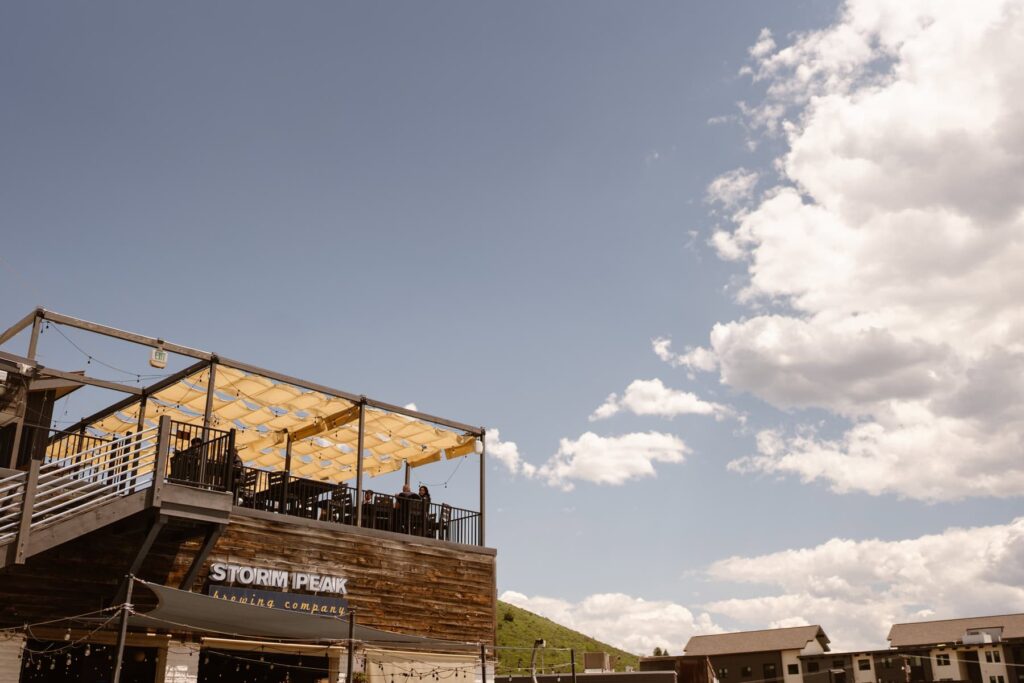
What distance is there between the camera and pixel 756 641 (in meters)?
66.2

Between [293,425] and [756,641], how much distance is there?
53.5 metres

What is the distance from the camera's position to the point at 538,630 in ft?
238

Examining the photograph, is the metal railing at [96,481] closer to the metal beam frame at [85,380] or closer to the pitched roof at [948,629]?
the metal beam frame at [85,380]

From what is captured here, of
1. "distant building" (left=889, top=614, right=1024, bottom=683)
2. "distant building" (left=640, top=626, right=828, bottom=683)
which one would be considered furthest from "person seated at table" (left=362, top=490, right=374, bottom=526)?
"distant building" (left=889, top=614, right=1024, bottom=683)

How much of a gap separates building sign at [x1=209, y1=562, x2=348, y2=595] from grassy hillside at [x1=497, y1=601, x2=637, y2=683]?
44120 millimetres

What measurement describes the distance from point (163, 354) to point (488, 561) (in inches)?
374

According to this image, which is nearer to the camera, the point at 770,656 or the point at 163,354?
the point at 163,354

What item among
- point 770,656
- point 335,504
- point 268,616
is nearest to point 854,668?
point 770,656

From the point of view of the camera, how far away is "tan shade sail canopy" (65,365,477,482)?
1995 cm

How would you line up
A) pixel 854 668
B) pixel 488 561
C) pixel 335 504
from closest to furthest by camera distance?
pixel 335 504 < pixel 488 561 < pixel 854 668

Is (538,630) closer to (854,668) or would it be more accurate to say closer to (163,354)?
(854,668)

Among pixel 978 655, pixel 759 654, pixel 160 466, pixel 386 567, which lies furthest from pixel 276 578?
pixel 978 655

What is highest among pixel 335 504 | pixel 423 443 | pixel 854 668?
pixel 423 443

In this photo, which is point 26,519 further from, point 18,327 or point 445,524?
point 445,524
